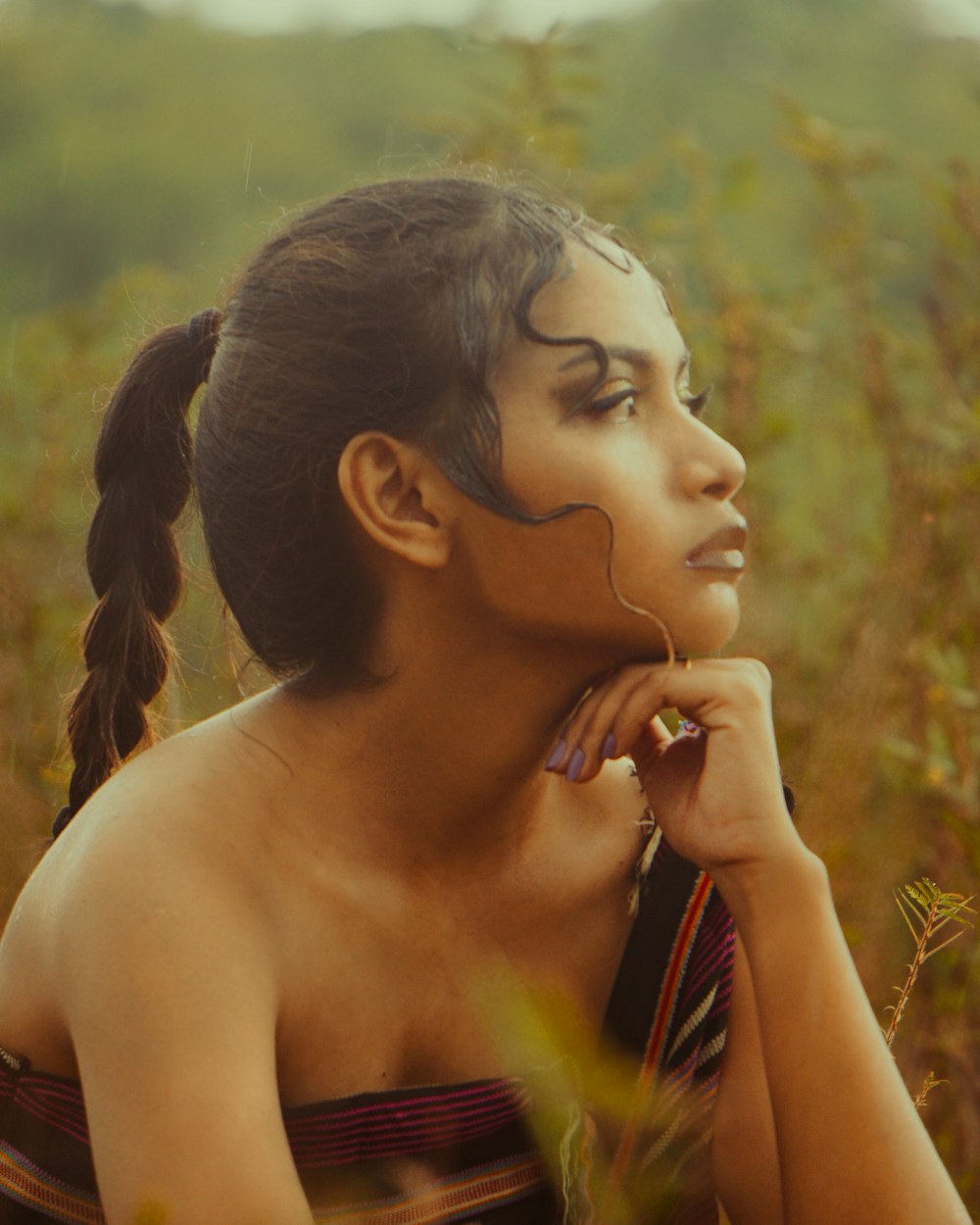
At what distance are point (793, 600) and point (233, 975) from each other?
279 centimetres

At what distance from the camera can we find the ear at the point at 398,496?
1933mm

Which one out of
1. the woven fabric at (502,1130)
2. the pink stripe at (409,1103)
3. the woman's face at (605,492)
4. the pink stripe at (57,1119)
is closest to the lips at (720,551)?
the woman's face at (605,492)

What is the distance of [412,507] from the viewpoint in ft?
6.40

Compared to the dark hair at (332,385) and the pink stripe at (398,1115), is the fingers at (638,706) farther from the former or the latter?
the pink stripe at (398,1115)

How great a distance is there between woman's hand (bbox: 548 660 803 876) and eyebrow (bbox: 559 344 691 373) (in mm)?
372

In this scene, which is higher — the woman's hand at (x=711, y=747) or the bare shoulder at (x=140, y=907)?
the woman's hand at (x=711, y=747)

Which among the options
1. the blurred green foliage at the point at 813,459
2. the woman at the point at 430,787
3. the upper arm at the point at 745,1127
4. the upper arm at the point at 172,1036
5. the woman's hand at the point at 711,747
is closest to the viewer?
the upper arm at the point at 172,1036

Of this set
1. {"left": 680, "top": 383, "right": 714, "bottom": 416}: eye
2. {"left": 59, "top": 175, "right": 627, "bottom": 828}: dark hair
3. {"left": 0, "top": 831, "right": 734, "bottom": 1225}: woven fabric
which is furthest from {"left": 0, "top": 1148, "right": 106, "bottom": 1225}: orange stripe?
{"left": 680, "top": 383, "right": 714, "bottom": 416}: eye

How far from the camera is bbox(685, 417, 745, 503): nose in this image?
1895mm

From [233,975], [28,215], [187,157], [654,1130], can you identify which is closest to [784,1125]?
[654,1130]

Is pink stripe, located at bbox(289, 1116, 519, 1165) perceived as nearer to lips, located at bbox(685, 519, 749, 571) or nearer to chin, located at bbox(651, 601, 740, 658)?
chin, located at bbox(651, 601, 740, 658)

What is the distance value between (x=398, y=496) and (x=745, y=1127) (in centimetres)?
97

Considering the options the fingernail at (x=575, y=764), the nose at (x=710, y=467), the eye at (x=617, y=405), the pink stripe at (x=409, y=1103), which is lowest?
the pink stripe at (x=409, y=1103)

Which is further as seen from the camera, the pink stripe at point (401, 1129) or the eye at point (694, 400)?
the eye at point (694, 400)
